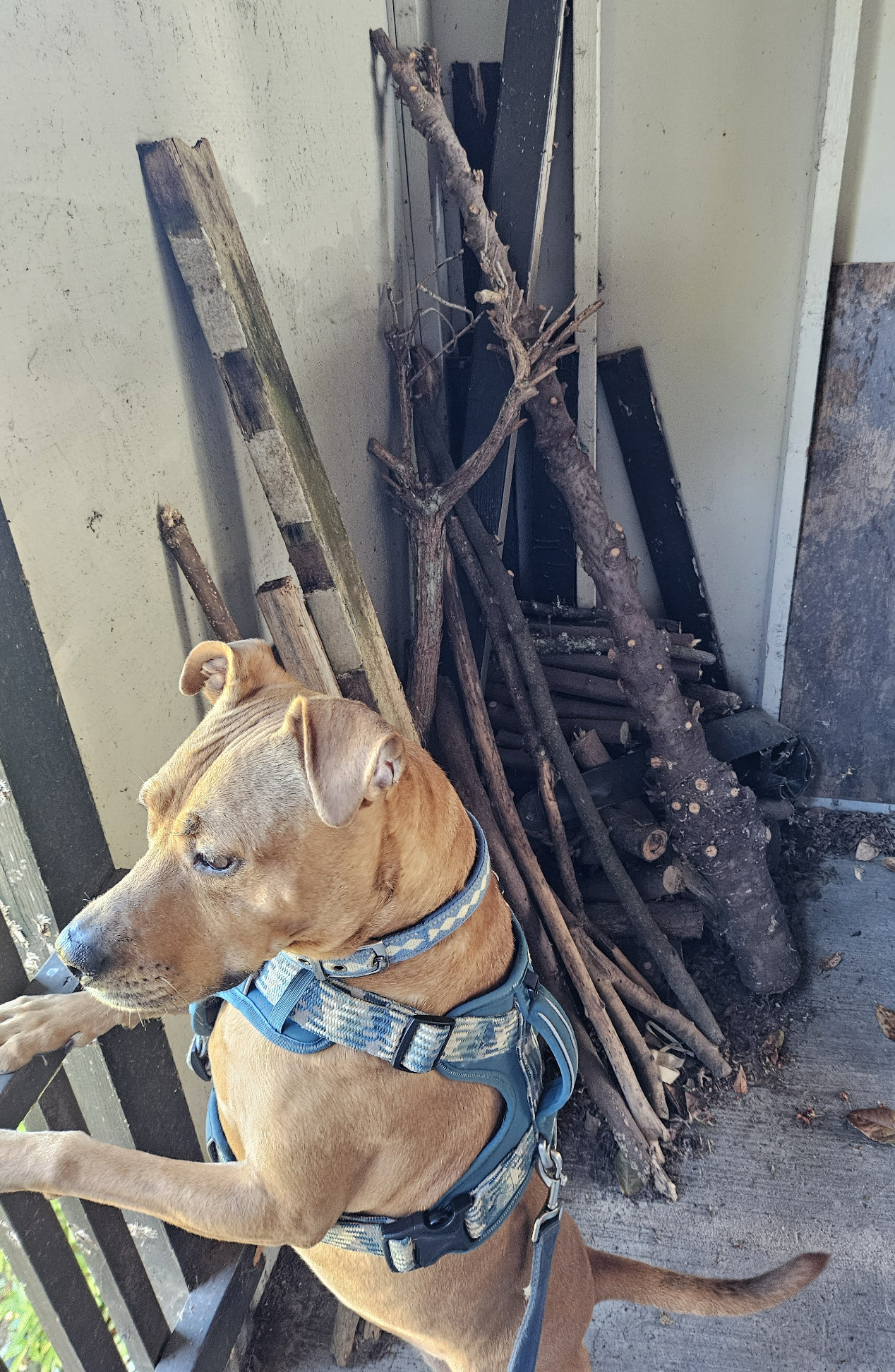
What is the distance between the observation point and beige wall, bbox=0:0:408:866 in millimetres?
1417

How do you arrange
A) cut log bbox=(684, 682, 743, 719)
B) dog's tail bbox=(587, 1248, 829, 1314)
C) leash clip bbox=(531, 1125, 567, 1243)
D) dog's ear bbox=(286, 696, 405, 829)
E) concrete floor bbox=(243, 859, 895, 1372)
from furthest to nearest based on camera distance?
cut log bbox=(684, 682, 743, 719) → concrete floor bbox=(243, 859, 895, 1372) → dog's tail bbox=(587, 1248, 829, 1314) → leash clip bbox=(531, 1125, 567, 1243) → dog's ear bbox=(286, 696, 405, 829)

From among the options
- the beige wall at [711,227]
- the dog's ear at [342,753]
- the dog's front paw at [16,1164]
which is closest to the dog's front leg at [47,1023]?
the dog's front paw at [16,1164]

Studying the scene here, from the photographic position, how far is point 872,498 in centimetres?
401

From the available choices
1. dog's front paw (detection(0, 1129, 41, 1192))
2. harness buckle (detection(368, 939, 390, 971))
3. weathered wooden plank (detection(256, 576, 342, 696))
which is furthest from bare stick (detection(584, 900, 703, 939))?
dog's front paw (detection(0, 1129, 41, 1192))

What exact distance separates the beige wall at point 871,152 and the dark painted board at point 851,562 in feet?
0.31

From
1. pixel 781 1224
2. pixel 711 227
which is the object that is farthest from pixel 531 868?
pixel 711 227

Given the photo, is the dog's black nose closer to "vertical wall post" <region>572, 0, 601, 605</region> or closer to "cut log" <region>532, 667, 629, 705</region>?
"cut log" <region>532, 667, 629, 705</region>

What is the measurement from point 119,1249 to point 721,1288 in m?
1.33

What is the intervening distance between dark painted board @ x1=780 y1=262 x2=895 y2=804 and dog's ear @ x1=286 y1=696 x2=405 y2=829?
3544 mm

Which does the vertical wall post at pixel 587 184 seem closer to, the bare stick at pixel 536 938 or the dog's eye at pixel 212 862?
the bare stick at pixel 536 938

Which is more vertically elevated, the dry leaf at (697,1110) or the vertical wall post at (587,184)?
the vertical wall post at (587,184)

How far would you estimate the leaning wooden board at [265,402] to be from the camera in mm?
1762

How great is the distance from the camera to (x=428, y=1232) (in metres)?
1.54

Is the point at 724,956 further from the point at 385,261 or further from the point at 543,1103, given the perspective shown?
the point at 385,261
